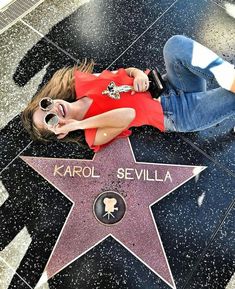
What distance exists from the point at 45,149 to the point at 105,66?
2.32 ft

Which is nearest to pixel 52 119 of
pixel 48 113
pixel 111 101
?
pixel 48 113

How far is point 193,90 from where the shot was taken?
270 centimetres

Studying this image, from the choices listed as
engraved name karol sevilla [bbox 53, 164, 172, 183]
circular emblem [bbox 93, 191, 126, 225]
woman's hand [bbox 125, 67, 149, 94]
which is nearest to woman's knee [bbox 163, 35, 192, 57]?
woman's hand [bbox 125, 67, 149, 94]

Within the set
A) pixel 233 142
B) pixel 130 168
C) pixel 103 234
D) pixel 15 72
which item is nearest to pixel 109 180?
pixel 130 168

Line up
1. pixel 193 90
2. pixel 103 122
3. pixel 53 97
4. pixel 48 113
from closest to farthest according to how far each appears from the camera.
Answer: pixel 48 113 → pixel 103 122 → pixel 53 97 → pixel 193 90

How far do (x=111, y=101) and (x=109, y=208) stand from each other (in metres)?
0.63

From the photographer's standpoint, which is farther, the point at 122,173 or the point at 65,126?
the point at 122,173

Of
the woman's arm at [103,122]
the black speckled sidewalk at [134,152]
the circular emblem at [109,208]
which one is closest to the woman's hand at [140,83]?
the woman's arm at [103,122]

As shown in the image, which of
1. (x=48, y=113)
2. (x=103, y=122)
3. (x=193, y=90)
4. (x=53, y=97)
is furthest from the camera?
(x=193, y=90)

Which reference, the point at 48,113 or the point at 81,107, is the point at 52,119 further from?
the point at 81,107

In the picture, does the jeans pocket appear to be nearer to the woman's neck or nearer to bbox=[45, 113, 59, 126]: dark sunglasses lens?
the woman's neck

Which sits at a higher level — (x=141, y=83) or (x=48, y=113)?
(x=48, y=113)

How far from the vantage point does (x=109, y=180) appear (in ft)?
8.96

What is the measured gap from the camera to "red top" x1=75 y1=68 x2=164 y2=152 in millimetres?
2543
